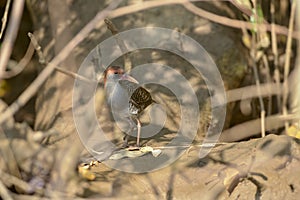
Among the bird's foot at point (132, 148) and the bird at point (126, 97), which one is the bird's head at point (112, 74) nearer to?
the bird at point (126, 97)

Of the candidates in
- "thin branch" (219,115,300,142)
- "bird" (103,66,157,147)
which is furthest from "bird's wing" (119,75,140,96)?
"thin branch" (219,115,300,142)

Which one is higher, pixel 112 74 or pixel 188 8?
pixel 188 8

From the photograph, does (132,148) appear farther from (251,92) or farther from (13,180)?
(251,92)

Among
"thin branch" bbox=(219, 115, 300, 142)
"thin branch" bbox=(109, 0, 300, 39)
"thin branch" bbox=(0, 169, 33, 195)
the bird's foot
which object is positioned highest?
"thin branch" bbox=(109, 0, 300, 39)

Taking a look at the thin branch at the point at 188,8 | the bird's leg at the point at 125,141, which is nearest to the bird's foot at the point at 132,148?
the bird's leg at the point at 125,141

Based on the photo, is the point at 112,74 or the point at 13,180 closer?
the point at 13,180

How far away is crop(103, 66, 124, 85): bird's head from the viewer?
12.5 feet

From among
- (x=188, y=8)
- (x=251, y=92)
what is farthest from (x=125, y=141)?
(x=251, y=92)

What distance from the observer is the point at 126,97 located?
372 cm

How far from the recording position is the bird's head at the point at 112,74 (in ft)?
12.5

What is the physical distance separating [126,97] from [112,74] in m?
0.19

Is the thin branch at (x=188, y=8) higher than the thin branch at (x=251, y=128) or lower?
higher

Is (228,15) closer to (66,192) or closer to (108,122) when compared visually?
(108,122)

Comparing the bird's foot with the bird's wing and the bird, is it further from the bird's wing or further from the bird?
the bird's wing
